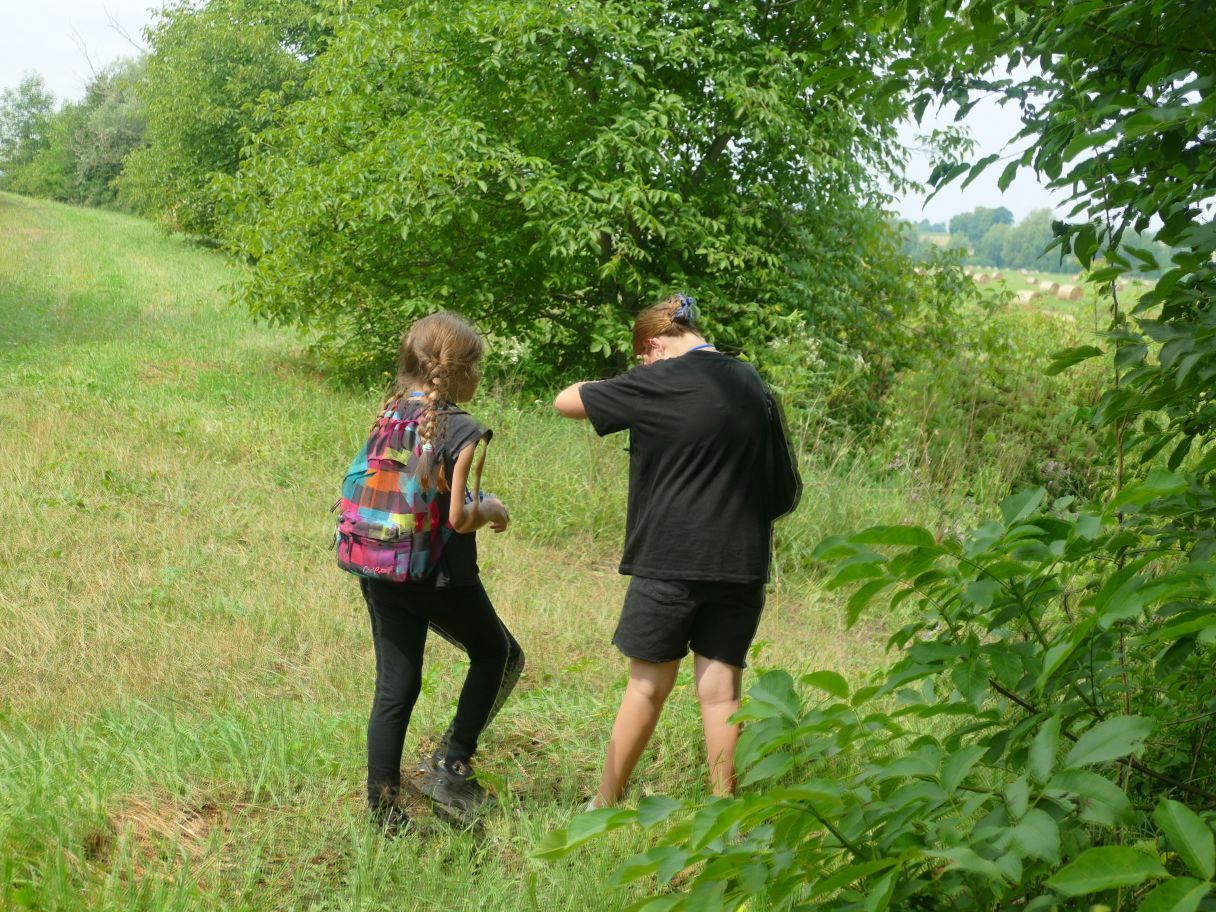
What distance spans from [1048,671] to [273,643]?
4.79 meters

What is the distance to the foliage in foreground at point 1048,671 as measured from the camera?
164 cm

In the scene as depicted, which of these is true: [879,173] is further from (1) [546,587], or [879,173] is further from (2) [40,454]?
(2) [40,454]

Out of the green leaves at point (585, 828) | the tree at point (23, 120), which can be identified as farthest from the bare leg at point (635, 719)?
the tree at point (23, 120)

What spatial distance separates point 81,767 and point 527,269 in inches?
362

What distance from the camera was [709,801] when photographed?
176 cm

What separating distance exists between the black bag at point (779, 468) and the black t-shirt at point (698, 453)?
0.05 meters

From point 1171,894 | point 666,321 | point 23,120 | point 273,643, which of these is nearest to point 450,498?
point 666,321

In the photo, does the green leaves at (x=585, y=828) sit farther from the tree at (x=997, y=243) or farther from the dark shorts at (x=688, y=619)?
the tree at (x=997, y=243)

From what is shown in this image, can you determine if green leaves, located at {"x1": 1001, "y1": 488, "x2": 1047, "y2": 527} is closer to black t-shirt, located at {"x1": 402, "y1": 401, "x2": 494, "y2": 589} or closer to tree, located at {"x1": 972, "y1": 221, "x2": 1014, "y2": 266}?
black t-shirt, located at {"x1": 402, "y1": 401, "x2": 494, "y2": 589}

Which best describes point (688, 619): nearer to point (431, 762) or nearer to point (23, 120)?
point (431, 762)

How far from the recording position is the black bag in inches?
147

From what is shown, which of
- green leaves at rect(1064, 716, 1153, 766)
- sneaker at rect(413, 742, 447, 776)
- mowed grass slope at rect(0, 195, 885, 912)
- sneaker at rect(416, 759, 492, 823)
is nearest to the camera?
green leaves at rect(1064, 716, 1153, 766)

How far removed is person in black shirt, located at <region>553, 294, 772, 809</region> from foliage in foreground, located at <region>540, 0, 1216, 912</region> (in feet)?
3.31

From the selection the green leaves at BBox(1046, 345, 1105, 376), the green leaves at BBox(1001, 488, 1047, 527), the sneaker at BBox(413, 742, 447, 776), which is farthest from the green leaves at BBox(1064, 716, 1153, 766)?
the sneaker at BBox(413, 742, 447, 776)
